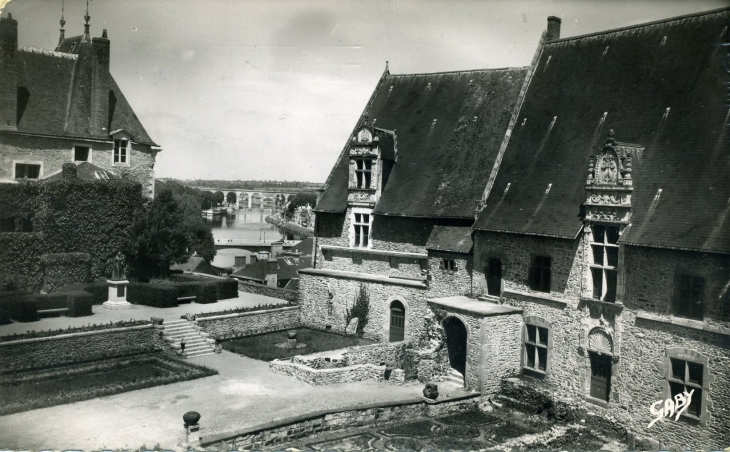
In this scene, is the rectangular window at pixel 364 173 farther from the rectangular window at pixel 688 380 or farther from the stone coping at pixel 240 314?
the rectangular window at pixel 688 380

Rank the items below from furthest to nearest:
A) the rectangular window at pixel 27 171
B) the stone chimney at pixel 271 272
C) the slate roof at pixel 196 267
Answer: the slate roof at pixel 196 267 → the stone chimney at pixel 271 272 → the rectangular window at pixel 27 171

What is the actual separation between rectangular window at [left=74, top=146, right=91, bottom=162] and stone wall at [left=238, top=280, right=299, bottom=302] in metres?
12.8

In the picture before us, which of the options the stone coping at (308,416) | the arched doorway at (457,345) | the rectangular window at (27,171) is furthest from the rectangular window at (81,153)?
the stone coping at (308,416)

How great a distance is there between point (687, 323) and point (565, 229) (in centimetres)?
559

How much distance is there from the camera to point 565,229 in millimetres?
24078

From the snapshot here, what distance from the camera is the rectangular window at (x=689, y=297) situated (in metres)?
20.0

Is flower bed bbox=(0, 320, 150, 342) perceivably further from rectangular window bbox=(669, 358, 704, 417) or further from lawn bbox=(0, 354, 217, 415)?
rectangular window bbox=(669, 358, 704, 417)

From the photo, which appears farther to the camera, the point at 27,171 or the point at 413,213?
the point at 27,171

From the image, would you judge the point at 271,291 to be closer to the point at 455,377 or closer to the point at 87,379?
the point at 87,379

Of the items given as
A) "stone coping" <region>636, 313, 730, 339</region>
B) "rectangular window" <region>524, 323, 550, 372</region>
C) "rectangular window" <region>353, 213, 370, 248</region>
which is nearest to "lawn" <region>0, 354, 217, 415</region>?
"rectangular window" <region>353, 213, 370, 248</region>

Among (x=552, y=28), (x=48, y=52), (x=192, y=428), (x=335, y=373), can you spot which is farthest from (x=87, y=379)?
(x=552, y=28)

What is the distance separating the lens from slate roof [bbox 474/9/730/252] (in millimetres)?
21094

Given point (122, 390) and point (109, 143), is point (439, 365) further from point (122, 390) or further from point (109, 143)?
point (109, 143)

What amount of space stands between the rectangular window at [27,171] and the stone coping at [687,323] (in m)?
32.7
